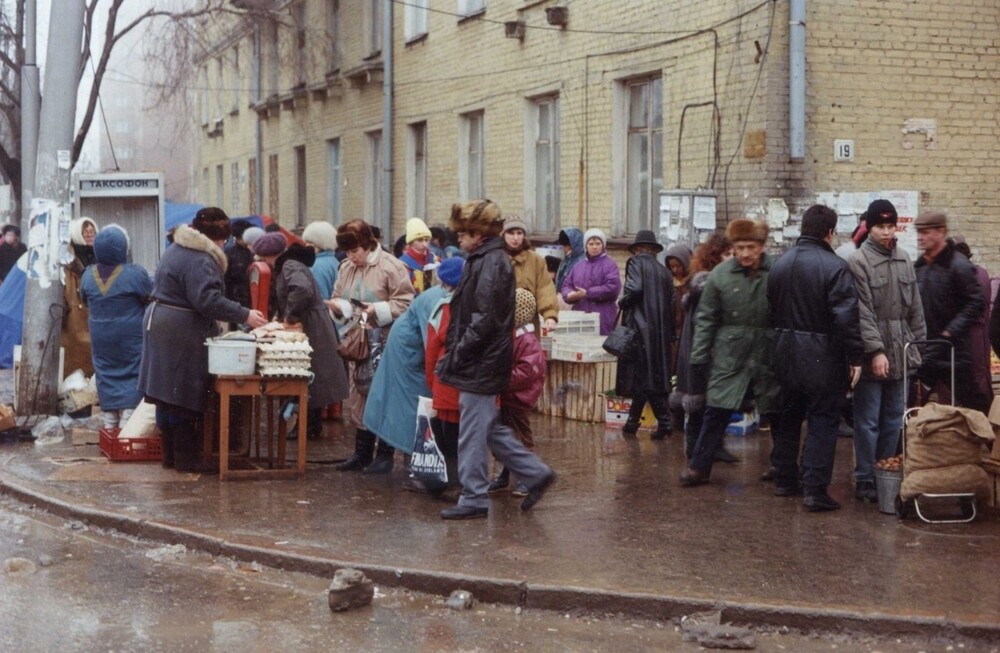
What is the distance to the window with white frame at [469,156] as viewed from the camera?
21188mm

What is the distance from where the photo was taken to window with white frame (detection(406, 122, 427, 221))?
23.3 metres

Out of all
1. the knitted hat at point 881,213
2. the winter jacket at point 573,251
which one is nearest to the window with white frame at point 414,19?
the winter jacket at point 573,251

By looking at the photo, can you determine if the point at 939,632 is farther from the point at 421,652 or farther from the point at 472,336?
the point at 472,336

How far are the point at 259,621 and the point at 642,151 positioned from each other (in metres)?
10.7

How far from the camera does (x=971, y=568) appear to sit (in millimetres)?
7410

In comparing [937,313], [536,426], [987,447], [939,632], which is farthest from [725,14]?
[939,632]

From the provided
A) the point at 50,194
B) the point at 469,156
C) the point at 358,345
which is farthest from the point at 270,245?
the point at 469,156

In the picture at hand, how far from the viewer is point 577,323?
13422mm

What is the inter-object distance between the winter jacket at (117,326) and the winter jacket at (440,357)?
3393 mm

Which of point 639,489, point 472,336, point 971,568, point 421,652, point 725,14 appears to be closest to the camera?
point 421,652

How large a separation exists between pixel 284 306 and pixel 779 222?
17.9 feet

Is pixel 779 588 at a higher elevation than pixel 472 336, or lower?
lower

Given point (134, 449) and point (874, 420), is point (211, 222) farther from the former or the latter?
point (874, 420)

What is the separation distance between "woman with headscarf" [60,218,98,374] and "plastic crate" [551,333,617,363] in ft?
13.5
